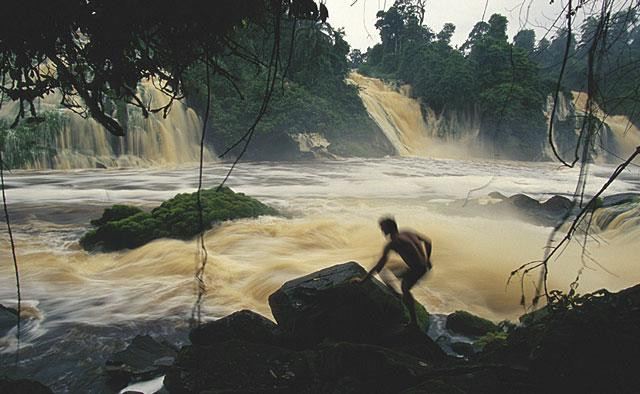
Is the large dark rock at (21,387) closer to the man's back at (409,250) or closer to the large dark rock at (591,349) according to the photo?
the large dark rock at (591,349)

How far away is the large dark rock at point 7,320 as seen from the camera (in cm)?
540

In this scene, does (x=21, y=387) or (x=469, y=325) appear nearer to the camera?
(x=21, y=387)

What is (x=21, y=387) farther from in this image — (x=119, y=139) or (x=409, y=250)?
(x=119, y=139)

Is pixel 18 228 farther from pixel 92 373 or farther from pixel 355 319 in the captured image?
pixel 355 319

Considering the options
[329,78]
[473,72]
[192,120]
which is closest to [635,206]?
[192,120]

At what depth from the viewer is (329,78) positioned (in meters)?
33.4

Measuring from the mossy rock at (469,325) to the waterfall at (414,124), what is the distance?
29.2m

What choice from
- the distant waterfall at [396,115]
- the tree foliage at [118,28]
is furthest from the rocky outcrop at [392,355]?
the distant waterfall at [396,115]

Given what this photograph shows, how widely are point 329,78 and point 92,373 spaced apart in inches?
1205

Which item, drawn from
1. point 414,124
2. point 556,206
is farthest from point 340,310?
point 414,124

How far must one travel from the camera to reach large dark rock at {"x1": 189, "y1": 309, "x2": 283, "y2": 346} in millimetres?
4273

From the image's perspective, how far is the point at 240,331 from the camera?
4.30m

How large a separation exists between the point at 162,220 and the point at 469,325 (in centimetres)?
675

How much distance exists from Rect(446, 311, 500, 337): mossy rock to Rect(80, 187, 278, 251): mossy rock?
450 cm
